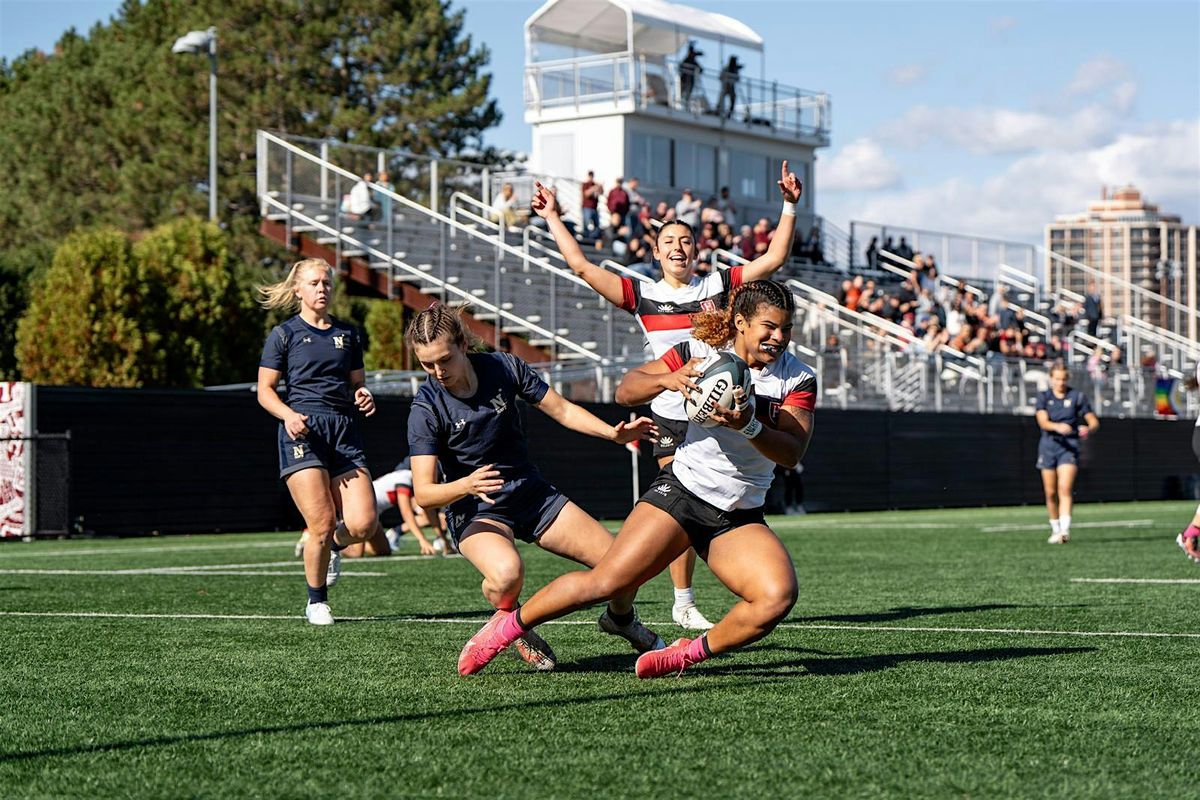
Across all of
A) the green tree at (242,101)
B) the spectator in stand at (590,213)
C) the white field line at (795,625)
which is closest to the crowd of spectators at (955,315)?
the spectator in stand at (590,213)

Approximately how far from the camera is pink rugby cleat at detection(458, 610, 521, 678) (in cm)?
702

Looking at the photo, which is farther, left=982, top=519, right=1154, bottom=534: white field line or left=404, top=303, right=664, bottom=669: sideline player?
left=982, top=519, right=1154, bottom=534: white field line

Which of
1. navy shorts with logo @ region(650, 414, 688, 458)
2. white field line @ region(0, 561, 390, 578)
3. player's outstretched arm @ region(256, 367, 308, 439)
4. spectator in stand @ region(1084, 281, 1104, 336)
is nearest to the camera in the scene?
navy shorts with logo @ region(650, 414, 688, 458)

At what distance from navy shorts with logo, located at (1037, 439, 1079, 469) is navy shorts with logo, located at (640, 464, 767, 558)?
1225cm

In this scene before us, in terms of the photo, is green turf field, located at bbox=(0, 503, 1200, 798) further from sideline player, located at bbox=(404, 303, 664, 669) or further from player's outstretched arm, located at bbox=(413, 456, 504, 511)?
player's outstretched arm, located at bbox=(413, 456, 504, 511)

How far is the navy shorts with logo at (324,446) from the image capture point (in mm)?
9273

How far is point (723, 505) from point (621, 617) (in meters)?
0.97

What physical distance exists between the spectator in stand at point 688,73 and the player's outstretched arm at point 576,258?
3710cm

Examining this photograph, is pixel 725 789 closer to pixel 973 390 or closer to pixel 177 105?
pixel 973 390

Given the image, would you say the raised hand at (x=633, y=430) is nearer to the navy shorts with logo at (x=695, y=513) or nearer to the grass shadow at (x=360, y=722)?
the navy shorts with logo at (x=695, y=513)

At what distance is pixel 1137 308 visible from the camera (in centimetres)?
4534

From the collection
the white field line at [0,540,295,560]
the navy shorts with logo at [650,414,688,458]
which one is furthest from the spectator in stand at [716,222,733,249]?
the navy shorts with logo at [650,414,688,458]

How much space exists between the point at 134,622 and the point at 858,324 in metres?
26.6

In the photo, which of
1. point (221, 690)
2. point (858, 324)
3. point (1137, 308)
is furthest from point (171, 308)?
point (221, 690)
